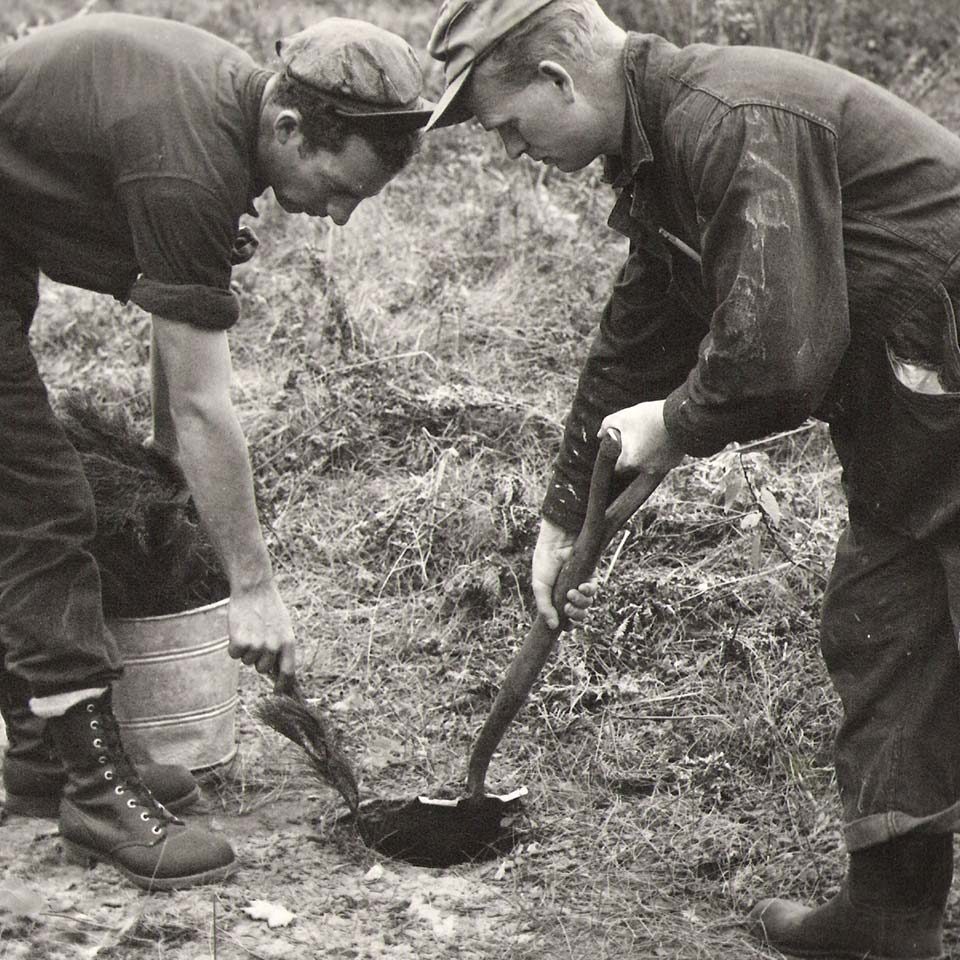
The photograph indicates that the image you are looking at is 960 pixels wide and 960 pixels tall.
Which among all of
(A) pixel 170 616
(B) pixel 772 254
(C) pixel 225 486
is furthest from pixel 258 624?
(B) pixel 772 254

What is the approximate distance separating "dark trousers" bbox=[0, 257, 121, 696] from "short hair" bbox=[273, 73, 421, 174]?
900 millimetres

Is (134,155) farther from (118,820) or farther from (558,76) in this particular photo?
(118,820)

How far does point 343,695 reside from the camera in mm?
4559

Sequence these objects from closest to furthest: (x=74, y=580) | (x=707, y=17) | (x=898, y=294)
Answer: (x=898, y=294) → (x=74, y=580) → (x=707, y=17)

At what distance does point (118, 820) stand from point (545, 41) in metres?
2.29

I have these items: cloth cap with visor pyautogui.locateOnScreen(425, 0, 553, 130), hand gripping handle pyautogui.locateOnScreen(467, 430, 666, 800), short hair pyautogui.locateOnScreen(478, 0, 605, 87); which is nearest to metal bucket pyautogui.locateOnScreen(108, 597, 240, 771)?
hand gripping handle pyautogui.locateOnScreen(467, 430, 666, 800)

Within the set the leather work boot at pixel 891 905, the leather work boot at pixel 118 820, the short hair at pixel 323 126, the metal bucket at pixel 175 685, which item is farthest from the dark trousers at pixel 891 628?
the metal bucket at pixel 175 685

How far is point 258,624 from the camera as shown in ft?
10.9

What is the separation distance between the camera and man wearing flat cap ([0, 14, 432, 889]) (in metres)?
3.06

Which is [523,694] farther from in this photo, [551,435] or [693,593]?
[551,435]

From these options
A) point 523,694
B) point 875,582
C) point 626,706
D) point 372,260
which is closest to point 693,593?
point 626,706

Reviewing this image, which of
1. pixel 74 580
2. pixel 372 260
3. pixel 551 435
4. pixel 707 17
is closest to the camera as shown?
pixel 74 580

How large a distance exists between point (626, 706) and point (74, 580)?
171cm

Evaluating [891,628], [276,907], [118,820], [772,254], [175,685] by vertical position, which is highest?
[772,254]
